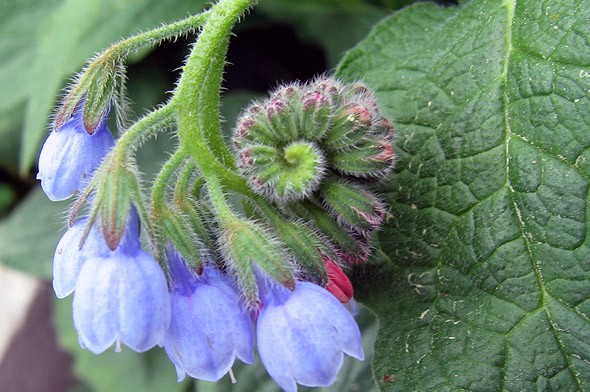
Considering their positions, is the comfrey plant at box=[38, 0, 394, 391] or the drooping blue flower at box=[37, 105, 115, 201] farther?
the drooping blue flower at box=[37, 105, 115, 201]

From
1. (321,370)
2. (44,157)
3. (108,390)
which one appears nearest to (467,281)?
(321,370)

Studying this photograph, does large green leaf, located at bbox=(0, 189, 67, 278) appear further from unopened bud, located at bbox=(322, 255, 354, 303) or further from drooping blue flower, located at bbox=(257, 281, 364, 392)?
drooping blue flower, located at bbox=(257, 281, 364, 392)

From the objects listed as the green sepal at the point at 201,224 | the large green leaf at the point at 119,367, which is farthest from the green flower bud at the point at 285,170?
the large green leaf at the point at 119,367

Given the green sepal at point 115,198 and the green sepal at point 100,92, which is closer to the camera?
the green sepal at point 115,198

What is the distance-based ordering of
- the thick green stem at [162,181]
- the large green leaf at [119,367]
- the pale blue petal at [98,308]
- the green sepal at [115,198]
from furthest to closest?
the large green leaf at [119,367]
the thick green stem at [162,181]
the green sepal at [115,198]
the pale blue petal at [98,308]

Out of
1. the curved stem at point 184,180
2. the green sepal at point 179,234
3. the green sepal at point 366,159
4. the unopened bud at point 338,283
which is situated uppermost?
the green sepal at point 366,159

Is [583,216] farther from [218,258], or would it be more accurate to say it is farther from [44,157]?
[44,157]

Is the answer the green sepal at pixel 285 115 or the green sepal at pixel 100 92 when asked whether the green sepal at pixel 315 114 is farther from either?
the green sepal at pixel 100 92

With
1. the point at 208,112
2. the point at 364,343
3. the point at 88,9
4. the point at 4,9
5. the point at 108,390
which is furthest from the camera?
the point at 108,390

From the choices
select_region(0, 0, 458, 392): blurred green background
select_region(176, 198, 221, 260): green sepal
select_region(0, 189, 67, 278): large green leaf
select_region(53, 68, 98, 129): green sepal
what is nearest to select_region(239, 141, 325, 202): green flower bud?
select_region(176, 198, 221, 260): green sepal
